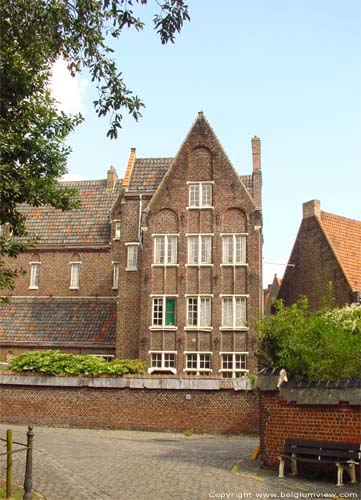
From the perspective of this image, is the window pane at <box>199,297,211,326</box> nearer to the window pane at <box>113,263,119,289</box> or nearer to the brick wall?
the window pane at <box>113,263,119,289</box>

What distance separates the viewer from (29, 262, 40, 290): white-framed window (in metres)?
41.9

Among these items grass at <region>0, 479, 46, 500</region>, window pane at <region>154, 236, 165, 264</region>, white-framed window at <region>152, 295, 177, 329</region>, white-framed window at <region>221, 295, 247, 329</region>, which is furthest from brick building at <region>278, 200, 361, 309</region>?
grass at <region>0, 479, 46, 500</region>

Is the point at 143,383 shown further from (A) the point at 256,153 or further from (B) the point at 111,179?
(B) the point at 111,179

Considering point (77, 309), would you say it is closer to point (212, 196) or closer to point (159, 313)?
point (159, 313)

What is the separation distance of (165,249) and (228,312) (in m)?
4.90

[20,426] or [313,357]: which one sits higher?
[313,357]

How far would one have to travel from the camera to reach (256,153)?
122 ft

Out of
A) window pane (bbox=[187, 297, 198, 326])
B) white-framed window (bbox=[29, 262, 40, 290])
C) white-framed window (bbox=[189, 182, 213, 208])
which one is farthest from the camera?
white-framed window (bbox=[29, 262, 40, 290])

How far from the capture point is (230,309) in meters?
34.7

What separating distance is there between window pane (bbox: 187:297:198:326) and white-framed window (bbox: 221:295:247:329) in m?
1.46

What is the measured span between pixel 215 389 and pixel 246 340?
376 inches

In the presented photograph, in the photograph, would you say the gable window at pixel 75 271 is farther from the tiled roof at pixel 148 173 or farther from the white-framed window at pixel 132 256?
the tiled roof at pixel 148 173

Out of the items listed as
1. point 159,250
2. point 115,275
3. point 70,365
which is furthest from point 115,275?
point 70,365

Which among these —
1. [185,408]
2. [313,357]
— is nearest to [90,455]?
[313,357]
